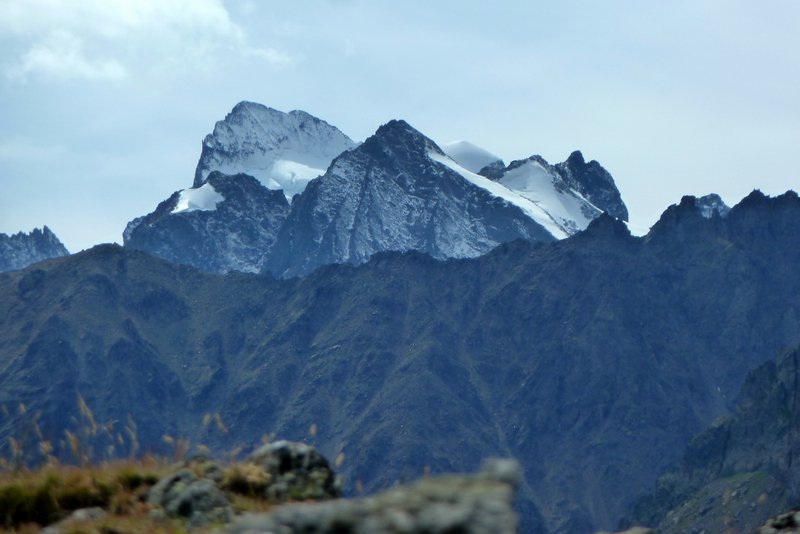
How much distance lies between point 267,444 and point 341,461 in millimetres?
1413

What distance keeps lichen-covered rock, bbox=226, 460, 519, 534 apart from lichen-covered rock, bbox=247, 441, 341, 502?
4.24 metres

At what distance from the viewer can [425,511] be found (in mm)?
9305

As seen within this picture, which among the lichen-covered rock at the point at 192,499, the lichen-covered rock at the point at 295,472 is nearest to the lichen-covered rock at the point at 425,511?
the lichen-covered rock at the point at 192,499

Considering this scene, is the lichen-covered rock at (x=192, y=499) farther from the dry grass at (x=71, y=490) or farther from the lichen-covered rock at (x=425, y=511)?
the lichen-covered rock at (x=425, y=511)

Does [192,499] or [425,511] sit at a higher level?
[192,499]

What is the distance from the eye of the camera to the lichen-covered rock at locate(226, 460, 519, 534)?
9023 mm

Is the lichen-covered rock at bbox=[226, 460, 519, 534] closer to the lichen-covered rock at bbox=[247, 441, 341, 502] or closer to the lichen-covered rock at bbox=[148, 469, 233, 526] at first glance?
the lichen-covered rock at bbox=[148, 469, 233, 526]

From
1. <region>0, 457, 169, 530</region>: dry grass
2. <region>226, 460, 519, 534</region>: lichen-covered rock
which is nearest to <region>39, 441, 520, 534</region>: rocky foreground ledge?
<region>226, 460, 519, 534</region>: lichen-covered rock

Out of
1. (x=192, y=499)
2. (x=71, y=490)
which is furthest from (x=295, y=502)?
(x=71, y=490)

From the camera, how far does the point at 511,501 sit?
9492mm

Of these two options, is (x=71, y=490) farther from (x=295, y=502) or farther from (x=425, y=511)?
(x=425, y=511)

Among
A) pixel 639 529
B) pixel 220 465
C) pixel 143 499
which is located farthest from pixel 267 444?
pixel 639 529

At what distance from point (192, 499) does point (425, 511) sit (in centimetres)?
511

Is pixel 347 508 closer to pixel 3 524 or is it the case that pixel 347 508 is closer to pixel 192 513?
pixel 192 513
